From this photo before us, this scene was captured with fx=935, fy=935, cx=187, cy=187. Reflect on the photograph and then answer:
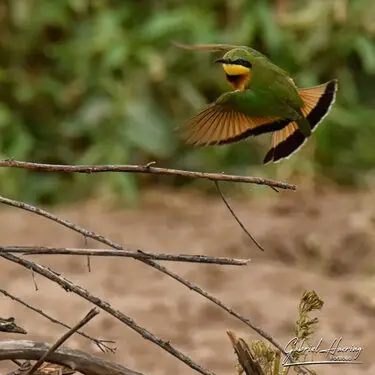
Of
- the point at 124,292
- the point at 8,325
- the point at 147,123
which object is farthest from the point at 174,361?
the point at 147,123

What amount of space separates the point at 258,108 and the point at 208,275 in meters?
1.79

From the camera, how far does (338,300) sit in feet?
7.42

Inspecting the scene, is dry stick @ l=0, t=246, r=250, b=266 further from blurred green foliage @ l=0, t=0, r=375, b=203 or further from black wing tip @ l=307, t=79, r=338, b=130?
blurred green foliage @ l=0, t=0, r=375, b=203

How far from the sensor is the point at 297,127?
0.76 m

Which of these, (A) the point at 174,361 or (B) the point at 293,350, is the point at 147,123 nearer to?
(A) the point at 174,361

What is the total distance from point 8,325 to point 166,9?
3.30 meters

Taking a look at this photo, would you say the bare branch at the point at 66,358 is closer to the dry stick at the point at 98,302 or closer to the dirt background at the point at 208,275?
the dry stick at the point at 98,302

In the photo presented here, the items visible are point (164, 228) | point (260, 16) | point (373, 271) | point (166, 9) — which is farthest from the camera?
point (166, 9)

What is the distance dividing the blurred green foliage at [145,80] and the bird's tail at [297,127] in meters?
2.61

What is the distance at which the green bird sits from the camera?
72 cm

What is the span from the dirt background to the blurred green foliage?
0.64 feet

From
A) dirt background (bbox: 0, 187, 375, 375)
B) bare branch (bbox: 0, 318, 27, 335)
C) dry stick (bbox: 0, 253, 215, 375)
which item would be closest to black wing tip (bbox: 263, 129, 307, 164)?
dry stick (bbox: 0, 253, 215, 375)

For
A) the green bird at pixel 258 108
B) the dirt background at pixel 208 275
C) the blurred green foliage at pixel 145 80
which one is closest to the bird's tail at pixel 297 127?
the green bird at pixel 258 108

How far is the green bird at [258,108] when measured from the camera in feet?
2.36
